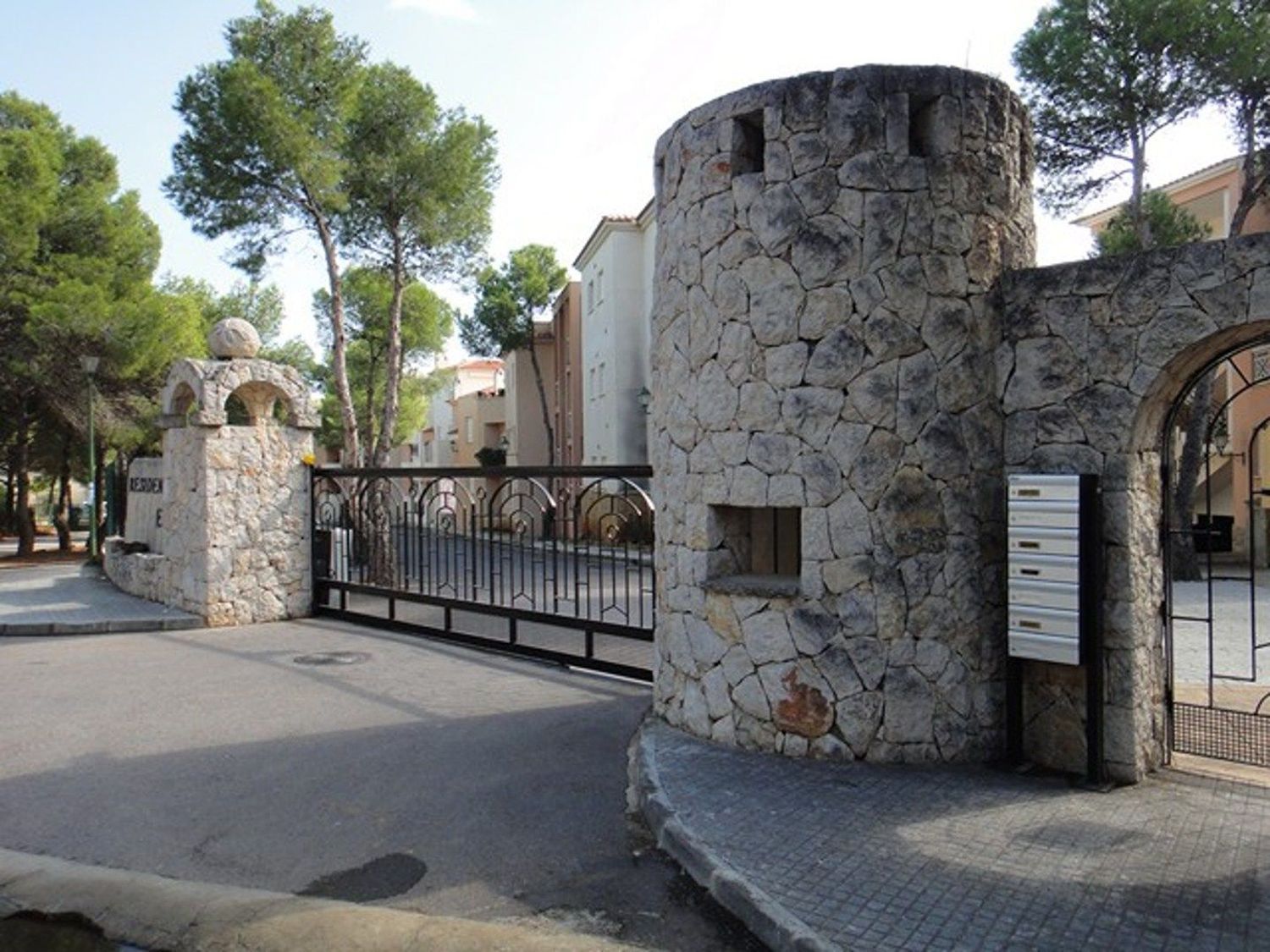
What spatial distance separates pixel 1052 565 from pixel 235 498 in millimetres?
9245

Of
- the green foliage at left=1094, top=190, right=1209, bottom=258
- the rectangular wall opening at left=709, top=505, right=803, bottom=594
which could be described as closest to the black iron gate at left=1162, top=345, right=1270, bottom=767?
the rectangular wall opening at left=709, top=505, right=803, bottom=594

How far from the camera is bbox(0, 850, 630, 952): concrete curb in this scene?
345 cm

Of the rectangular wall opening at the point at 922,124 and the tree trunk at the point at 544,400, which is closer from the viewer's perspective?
the rectangular wall opening at the point at 922,124

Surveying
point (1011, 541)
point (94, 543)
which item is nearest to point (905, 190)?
point (1011, 541)

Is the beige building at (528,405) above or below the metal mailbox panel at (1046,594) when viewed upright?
above

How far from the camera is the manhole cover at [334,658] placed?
8.69m

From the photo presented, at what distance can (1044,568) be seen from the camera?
190 inches

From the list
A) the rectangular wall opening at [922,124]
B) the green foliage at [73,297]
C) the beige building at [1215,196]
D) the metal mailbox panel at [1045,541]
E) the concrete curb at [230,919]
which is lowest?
the concrete curb at [230,919]

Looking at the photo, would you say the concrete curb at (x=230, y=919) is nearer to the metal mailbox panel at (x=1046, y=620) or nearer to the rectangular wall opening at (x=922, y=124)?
the metal mailbox panel at (x=1046, y=620)

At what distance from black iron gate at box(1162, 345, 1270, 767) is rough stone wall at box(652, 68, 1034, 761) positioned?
1.10 m

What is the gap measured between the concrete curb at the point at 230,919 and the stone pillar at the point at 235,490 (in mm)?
6905

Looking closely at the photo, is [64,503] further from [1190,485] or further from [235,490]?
[1190,485]

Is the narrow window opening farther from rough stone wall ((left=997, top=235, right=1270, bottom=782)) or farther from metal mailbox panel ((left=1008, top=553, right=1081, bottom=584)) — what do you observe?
metal mailbox panel ((left=1008, top=553, right=1081, bottom=584))

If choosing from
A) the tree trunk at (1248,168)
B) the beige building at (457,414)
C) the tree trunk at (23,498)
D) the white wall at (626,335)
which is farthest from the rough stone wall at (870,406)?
the beige building at (457,414)
